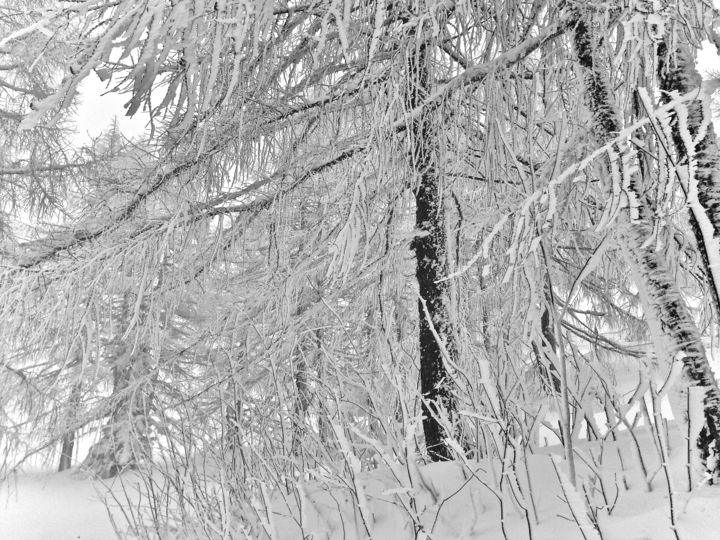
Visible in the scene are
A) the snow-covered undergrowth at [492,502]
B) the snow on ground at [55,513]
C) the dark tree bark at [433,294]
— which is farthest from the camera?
the snow on ground at [55,513]

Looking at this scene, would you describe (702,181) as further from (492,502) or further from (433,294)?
(433,294)

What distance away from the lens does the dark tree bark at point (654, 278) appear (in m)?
1.60

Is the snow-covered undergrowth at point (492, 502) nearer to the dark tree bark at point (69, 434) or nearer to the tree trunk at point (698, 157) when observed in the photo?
the tree trunk at point (698, 157)

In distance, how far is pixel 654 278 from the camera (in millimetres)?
1795

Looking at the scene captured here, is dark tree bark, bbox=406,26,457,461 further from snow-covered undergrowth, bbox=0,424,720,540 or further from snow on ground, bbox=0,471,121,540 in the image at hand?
snow on ground, bbox=0,471,121,540

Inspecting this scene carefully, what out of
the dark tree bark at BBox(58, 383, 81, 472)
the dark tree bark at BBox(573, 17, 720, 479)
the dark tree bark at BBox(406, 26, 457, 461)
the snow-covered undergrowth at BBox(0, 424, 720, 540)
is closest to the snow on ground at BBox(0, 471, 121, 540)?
the dark tree bark at BBox(58, 383, 81, 472)

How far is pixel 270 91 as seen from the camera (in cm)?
366

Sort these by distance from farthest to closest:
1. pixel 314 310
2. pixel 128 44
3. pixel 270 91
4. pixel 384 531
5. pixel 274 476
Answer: pixel 314 310 → pixel 270 91 → pixel 274 476 → pixel 384 531 → pixel 128 44

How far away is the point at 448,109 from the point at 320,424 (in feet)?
6.65

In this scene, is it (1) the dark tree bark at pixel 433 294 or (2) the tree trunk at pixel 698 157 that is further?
(1) the dark tree bark at pixel 433 294

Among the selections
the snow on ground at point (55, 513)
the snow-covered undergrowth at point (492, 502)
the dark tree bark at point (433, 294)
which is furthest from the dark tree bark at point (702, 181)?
the snow on ground at point (55, 513)

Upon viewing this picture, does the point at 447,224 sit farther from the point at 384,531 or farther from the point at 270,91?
the point at 384,531

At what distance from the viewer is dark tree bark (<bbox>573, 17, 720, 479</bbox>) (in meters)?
1.60

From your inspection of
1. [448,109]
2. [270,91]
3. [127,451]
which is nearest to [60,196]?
[270,91]
